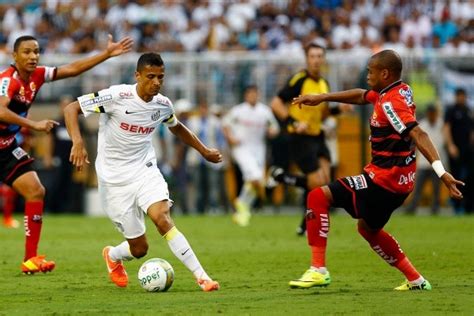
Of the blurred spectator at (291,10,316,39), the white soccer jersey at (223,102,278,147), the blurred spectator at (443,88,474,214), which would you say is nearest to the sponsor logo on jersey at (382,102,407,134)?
the white soccer jersey at (223,102,278,147)

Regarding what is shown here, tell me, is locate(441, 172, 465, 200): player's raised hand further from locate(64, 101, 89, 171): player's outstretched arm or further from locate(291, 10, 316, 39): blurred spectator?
locate(291, 10, 316, 39): blurred spectator

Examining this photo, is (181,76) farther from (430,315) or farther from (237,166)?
(430,315)

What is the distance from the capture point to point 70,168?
26141mm

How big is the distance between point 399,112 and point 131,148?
270cm

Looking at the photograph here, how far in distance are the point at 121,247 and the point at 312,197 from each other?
6.91 feet

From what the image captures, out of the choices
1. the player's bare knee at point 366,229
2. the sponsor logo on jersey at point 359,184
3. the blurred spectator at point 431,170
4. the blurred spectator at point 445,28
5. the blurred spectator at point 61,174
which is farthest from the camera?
the blurred spectator at point 445,28

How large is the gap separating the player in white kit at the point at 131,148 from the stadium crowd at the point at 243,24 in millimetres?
15825

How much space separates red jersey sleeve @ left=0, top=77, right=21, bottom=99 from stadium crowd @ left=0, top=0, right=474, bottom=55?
1472cm

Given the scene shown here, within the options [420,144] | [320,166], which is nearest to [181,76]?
[320,166]

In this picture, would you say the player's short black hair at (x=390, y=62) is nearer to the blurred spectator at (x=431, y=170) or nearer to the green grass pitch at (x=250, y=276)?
the green grass pitch at (x=250, y=276)

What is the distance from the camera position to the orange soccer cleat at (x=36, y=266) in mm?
12305

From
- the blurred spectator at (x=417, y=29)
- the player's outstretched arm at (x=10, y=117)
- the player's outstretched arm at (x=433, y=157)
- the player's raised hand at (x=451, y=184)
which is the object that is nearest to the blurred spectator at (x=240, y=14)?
the blurred spectator at (x=417, y=29)

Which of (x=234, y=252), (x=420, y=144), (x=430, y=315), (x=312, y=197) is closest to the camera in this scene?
(x=430, y=315)

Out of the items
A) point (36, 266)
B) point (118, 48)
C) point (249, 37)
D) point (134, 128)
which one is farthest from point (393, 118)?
point (249, 37)
